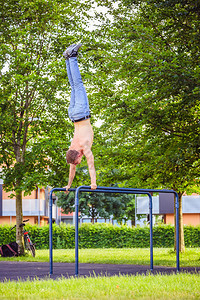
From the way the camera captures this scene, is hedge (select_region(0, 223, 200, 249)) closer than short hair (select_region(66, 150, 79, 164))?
No

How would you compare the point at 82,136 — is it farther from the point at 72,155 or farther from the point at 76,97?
the point at 76,97

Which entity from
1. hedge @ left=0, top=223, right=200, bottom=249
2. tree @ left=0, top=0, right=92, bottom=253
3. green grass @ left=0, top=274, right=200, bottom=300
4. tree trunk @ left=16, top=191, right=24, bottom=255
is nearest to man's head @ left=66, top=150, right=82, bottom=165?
green grass @ left=0, top=274, right=200, bottom=300

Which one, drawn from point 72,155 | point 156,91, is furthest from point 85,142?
point 156,91

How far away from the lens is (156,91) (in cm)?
1472

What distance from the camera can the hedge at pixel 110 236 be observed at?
28.5 metres

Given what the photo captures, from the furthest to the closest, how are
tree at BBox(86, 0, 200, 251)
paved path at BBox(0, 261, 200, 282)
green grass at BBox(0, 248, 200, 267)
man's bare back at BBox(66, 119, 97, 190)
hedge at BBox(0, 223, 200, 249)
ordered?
hedge at BBox(0, 223, 200, 249)
green grass at BBox(0, 248, 200, 267)
tree at BBox(86, 0, 200, 251)
paved path at BBox(0, 261, 200, 282)
man's bare back at BBox(66, 119, 97, 190)

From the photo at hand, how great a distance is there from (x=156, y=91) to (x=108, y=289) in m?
9.13

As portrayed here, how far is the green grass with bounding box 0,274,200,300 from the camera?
600 cm

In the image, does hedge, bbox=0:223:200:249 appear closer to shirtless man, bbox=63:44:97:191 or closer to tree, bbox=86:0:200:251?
tree, bbox=86:0:200:251

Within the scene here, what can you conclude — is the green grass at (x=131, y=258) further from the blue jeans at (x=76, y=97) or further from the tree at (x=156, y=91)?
the blue jeans at (x=76, y=97)

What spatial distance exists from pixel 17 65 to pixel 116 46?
→ 3803 millimetres

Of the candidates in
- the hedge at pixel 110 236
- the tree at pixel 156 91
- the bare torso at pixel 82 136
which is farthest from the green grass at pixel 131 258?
the hedge at pixel 110 236

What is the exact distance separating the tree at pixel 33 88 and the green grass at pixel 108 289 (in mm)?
9843

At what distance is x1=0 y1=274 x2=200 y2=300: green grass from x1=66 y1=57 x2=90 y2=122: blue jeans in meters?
2.90
